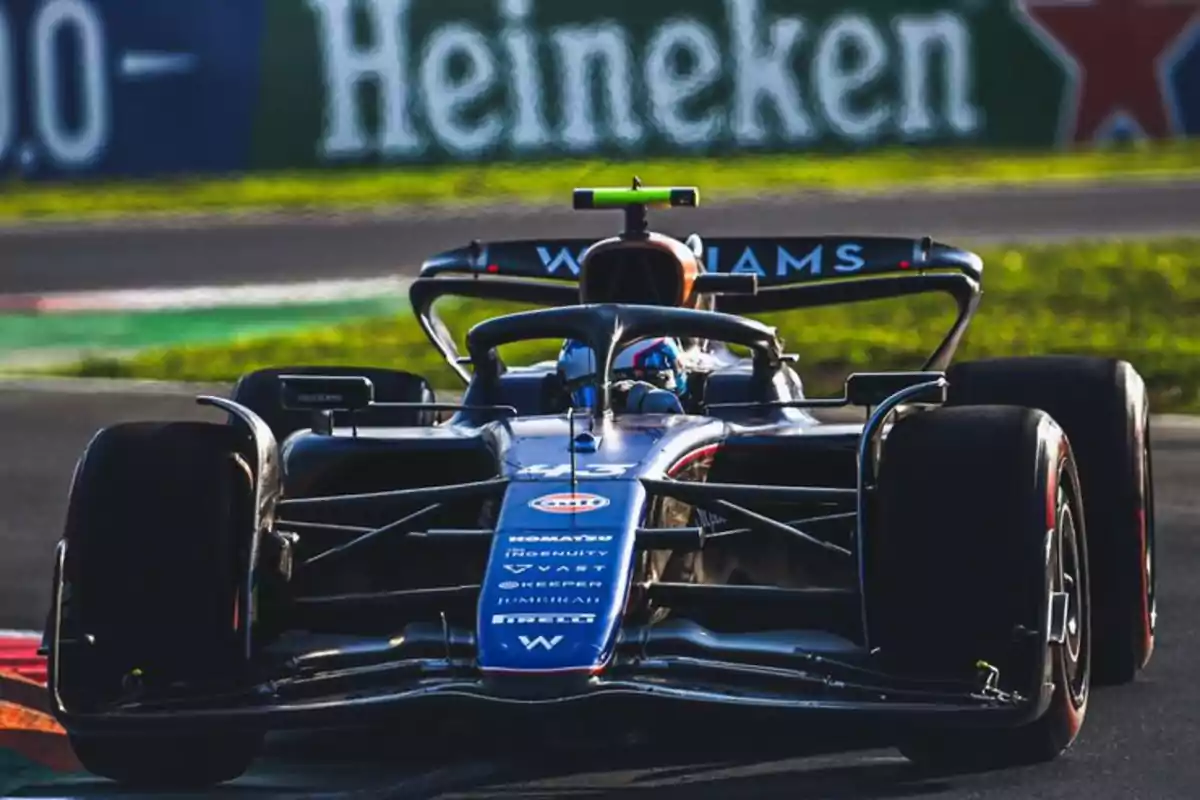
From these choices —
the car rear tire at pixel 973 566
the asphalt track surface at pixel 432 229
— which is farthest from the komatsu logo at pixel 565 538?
the asphalt track surface at pixel 432 229

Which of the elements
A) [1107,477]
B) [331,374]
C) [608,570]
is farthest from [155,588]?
[1107,477]

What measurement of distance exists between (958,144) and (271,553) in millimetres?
21055

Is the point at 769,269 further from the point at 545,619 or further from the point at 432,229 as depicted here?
the point at 432,229

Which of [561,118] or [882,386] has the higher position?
[882,386]

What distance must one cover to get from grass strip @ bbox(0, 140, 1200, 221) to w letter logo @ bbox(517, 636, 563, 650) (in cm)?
1883

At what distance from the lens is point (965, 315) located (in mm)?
9547

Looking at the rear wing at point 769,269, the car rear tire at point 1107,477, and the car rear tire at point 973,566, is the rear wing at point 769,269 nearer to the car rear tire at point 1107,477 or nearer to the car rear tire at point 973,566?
the car rear tire at point 1107,477

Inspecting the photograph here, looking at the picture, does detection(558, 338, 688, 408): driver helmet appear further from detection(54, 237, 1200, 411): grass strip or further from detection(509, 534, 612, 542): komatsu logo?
detection(54, 237, 1200, 411): grass strip

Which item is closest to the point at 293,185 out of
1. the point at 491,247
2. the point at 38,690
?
the point at 491,247

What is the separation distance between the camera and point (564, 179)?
26.2 m

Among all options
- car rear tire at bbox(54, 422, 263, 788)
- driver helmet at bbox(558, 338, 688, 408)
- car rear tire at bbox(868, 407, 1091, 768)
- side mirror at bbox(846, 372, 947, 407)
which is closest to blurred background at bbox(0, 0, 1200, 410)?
driver helmet at bbox(558, 338, 688, 408)

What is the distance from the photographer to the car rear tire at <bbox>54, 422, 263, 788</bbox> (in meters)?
6.77

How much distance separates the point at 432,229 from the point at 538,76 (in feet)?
11.0

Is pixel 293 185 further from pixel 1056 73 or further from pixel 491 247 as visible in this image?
pixel 491 247
